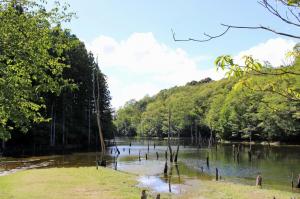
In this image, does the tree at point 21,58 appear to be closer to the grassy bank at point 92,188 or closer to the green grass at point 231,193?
the grassy bank at point 92,188

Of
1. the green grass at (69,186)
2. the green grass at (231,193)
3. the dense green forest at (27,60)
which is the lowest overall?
the green grass at (231,193)

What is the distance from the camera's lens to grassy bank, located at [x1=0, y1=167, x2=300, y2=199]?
24030 mm

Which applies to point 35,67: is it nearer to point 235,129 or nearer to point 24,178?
point 24,178

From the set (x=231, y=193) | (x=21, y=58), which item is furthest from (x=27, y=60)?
(x=231, y=193)

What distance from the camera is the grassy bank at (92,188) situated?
24030mm

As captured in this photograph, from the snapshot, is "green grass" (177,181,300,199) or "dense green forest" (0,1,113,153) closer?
"dense green forest" (0,1,113,153)

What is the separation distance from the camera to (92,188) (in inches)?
1061

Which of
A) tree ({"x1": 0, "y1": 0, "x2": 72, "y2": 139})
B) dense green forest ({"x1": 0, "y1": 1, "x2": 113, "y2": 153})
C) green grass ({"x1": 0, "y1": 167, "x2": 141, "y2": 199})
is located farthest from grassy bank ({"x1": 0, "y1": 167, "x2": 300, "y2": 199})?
tree ({"x1": 0, "y1": 0, "x2": 72, "y2": 139})

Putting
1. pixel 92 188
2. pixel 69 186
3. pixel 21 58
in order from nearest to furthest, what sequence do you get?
pixel 21 58, pixel 92 188, pixel 69 186

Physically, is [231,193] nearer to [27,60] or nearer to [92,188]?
[92,188]

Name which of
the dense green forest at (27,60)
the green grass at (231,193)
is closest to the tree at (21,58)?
the dense green forest at (27,60)

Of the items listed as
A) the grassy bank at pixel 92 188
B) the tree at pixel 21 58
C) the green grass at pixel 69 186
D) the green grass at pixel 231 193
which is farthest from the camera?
the green grass at pixel 231 193

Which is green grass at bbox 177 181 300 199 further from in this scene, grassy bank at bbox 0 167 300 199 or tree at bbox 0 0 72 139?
tree at bbox 0 0 72 139

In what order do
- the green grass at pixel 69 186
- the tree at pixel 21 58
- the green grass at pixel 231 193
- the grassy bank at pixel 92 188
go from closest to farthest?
the tree at pixel 21 58, the green grass at pixel 69 186, the grassy bank at pixel 92 188, the green grass at pixel 231 193
